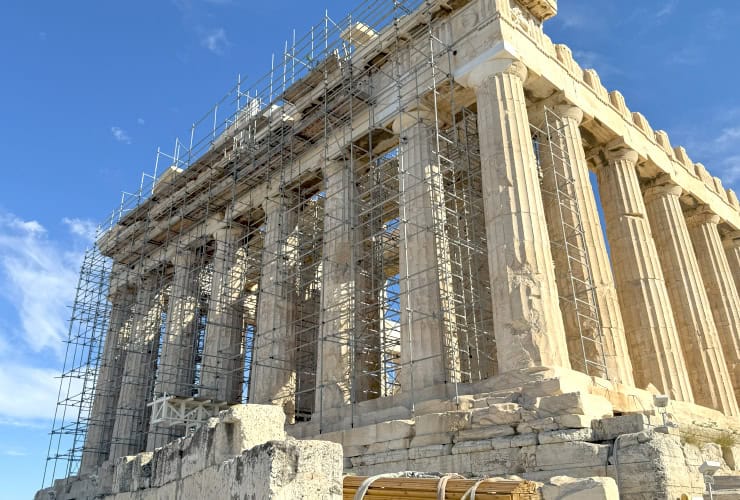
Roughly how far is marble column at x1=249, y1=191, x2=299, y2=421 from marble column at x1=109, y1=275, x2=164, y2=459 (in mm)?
8424

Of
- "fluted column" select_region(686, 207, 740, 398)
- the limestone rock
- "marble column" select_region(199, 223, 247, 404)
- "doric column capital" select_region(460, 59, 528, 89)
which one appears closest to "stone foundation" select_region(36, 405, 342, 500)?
the limestone rock

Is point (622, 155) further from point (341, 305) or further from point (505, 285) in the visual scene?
point (341, 305)

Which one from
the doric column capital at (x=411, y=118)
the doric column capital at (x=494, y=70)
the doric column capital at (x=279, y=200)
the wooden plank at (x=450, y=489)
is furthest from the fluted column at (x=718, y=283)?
the wooden plank at (x=450, y=489)

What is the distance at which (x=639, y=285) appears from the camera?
63.0ft

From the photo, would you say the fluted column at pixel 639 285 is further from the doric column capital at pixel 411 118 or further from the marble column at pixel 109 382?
the marble column at pixel 109 382

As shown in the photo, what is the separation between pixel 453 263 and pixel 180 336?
528 inches

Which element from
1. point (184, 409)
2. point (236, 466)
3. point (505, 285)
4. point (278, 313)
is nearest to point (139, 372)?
point (184, 409)

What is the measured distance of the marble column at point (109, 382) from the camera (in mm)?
29188

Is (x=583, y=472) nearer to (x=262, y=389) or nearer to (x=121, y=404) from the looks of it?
(x=262, y=389)

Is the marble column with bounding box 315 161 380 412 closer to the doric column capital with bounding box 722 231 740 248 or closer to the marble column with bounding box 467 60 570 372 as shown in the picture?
the marble column with bounding box 467 60 570 372

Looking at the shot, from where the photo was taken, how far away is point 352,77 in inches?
799

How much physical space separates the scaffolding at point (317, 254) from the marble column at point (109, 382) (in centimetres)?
9

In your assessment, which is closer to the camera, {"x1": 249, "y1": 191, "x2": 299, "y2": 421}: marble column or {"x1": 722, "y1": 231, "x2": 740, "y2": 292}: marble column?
{"x1": 249, "y1": 191, "x2": 299, "y2": 421}: marble column

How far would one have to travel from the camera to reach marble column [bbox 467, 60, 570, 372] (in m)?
13.8
